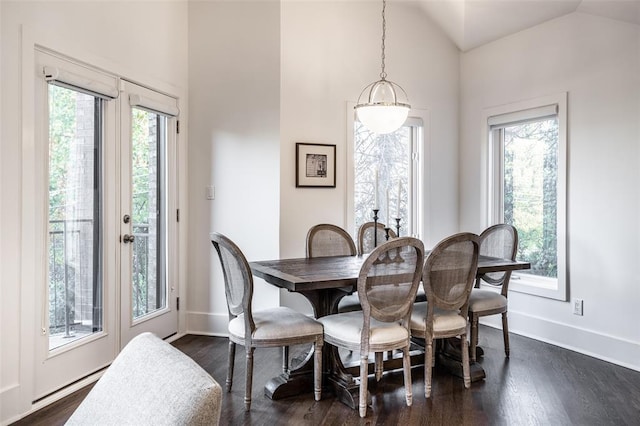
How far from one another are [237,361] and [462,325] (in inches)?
63.1

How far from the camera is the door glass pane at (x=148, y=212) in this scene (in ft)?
11.8

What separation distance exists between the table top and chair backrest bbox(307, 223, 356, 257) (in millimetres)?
141

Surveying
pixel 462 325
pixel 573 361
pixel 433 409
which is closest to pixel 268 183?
pixel 462 325

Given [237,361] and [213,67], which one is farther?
[213,67]

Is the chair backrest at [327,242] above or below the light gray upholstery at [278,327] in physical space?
above

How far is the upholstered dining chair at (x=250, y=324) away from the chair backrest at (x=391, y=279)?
0.33 metres

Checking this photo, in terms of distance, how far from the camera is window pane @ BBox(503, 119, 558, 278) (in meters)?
4.14

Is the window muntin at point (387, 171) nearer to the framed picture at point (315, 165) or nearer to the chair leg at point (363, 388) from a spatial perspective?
the framed picture at point (315, 165)

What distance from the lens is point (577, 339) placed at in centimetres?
378

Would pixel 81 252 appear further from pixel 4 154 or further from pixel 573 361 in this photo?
pixel 573 361

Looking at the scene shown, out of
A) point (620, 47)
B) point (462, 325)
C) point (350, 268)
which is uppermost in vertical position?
point (620, 47)

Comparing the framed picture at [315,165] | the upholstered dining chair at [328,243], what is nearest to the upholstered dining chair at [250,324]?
the upholstered dining chair at [328,243]

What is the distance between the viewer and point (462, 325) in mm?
2936

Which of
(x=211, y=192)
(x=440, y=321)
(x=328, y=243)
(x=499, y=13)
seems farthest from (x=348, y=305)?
(x=499, y=13)
